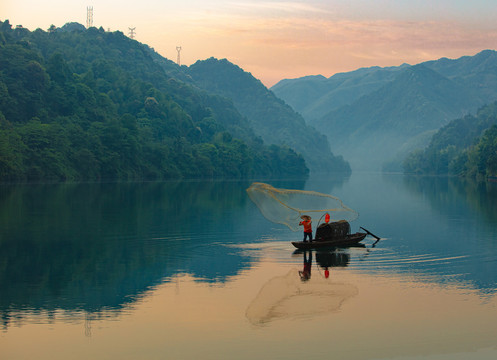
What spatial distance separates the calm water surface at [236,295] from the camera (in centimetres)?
1991

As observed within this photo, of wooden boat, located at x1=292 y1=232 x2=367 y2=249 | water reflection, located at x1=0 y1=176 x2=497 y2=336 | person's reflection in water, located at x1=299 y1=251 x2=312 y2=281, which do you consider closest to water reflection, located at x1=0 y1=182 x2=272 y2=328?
water reflection, located at x1=0 y1=176 x2=497 y2=336

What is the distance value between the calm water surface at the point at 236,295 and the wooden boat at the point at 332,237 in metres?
0.75

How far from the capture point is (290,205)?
43.8 meters

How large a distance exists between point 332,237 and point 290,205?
3.94 metres

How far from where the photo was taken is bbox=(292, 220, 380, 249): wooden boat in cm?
3982

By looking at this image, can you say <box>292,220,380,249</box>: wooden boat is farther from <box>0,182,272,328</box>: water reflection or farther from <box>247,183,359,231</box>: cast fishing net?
<box>0,182,272,328</box>: water reflection

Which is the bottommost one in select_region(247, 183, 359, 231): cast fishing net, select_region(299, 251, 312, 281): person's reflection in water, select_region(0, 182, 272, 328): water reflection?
select_region(299, 251, 312, 281): person's reflection in water

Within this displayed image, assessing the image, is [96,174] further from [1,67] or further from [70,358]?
[70,358]

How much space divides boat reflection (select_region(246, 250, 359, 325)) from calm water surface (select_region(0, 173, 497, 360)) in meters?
0.08

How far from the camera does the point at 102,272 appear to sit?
32000 millimetres

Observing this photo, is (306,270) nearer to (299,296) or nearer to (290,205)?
(299,296)

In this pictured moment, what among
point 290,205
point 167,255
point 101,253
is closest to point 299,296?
point 167,255

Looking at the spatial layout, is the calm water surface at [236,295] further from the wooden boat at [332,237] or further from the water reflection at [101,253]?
the wooden boat at [332,237]

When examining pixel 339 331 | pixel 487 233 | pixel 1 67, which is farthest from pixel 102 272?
pixel 1 67
